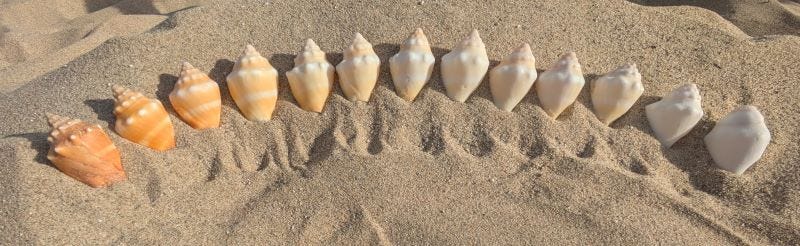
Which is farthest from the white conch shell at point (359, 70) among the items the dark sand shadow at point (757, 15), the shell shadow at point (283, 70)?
the dark sand shadow at point (757, 15)

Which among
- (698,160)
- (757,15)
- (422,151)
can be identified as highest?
(422,151)

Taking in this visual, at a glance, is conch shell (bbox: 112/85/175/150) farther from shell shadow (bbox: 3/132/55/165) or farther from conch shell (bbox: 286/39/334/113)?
conch shell (bbox: 286/39/334/113)

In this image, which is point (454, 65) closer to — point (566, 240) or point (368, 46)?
point (368, 46)

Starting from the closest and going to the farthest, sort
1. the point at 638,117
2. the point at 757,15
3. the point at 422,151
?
the point at 422,151
the point at 638,117
the point at 757,15

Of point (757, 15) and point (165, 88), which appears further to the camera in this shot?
point (757, 15)

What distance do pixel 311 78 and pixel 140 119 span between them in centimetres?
72

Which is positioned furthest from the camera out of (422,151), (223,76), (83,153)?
(223,76)

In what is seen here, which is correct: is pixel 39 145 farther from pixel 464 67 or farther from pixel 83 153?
pixel 464 67

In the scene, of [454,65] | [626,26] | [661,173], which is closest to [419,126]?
[454,65]

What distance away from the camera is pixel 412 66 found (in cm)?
235

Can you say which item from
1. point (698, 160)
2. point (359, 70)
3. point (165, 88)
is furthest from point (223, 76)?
point (698, 160)

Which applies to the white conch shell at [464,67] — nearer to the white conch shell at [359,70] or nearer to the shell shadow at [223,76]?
the white conch shell at [359,70]

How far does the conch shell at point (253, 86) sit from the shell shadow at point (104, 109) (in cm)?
52

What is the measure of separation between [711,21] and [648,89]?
748mm
